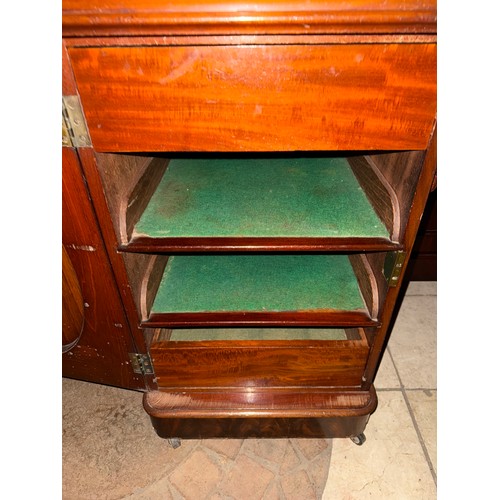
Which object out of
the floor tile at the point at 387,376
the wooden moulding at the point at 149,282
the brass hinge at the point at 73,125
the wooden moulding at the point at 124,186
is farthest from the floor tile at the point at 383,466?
the brass hinge at the point at 73,125

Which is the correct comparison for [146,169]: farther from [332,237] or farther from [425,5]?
[425,5]

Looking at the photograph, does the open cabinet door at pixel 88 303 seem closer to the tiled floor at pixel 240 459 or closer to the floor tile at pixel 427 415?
the tiled floor at pixel 240 459

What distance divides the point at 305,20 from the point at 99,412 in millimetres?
1348

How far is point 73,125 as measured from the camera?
64cm

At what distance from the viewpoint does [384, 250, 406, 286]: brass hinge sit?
79cm

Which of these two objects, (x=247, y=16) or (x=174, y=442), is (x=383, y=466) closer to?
(x=174, y=442)

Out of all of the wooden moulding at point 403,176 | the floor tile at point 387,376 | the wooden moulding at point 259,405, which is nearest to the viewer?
the wooden moulding at point 403,176

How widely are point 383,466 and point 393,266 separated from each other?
740 mm

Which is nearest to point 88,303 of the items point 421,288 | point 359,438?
point 359,438

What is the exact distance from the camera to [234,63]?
1.88ft

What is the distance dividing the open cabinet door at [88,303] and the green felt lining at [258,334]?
18 centimetres

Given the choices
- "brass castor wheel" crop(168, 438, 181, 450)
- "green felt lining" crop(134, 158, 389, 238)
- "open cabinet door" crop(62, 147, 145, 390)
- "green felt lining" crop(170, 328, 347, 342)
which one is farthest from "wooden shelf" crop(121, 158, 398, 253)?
"brass castor wheel" crop(168, 438, 181, 450)

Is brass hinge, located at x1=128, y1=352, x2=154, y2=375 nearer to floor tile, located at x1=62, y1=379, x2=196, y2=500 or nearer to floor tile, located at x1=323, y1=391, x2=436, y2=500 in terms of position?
floor tile, located at x1=62, y1=379, x2=196, y2=500

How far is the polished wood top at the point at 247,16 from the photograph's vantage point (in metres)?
0.51
